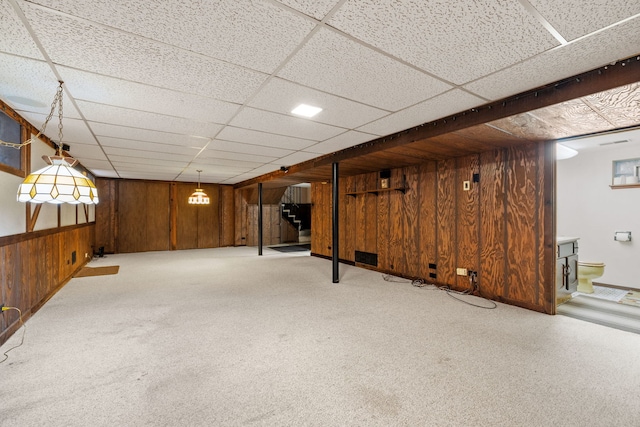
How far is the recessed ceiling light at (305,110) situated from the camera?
2693 mm

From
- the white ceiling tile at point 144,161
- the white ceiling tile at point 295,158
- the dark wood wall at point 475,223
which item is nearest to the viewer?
the dark wood wall at point 475,223

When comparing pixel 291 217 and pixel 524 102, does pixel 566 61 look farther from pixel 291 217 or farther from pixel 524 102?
pixel 291 217

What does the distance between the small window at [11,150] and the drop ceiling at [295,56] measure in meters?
0.17

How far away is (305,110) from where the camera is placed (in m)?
2.77

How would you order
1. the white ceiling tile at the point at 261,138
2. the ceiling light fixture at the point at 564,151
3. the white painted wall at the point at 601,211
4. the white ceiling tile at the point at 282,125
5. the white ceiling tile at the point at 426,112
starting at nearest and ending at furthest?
the white ceiling tile at the point at 426,112 < the white ceiling tile at the point at 282,125 < the white ceiling tile at the point at 261,138 < the ceiling light fixture at the point at 564,151 < the white painted wall at the point at 601,211

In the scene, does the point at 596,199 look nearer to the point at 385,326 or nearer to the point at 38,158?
the point at 385,326

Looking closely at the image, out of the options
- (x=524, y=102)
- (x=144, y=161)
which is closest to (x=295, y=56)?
(x=524, y=102)

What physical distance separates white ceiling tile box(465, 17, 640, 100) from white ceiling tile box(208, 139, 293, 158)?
117 inches

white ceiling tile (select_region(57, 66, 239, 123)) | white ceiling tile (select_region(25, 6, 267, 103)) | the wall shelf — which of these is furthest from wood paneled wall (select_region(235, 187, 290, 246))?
white ceiling tile (select_region(25, 6, 267, 103))

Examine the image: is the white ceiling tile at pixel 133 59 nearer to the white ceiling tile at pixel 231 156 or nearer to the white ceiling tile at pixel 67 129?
the white ceiling tile at pixel 67 129

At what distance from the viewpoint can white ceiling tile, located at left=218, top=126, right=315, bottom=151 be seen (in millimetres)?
3525

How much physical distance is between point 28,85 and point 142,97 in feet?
2.67

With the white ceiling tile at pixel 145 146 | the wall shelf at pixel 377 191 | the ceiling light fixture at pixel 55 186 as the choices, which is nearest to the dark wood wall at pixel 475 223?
the wall shelf at pixel 377 191

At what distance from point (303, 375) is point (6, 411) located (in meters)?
1.79
